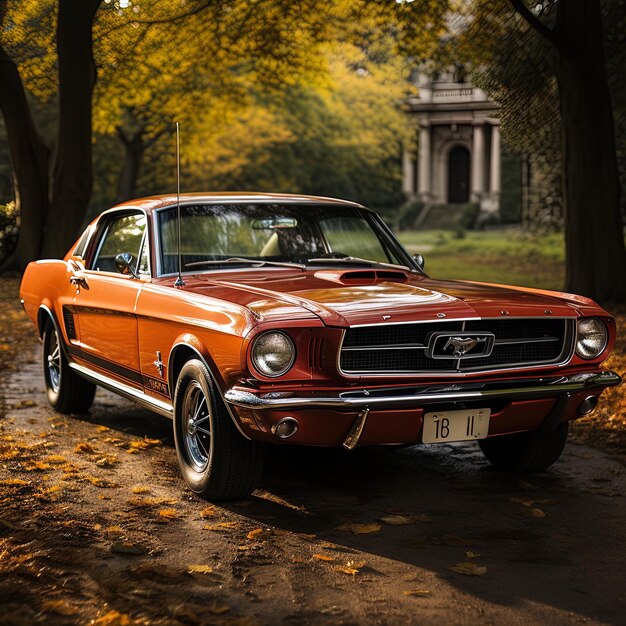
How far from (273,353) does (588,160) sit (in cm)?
935

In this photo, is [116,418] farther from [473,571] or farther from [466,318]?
[473,571]

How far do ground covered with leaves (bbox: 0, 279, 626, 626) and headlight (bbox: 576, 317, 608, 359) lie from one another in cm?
80

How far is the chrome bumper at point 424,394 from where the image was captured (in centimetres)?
511

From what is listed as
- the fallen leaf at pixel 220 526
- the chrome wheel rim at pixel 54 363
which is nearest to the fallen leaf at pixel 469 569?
the fallen leaf at pixel 220 526

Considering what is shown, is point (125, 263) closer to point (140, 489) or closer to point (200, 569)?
point (140, 489)

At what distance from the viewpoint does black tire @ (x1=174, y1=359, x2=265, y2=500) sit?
5.48 metres

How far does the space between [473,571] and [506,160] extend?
42.8m

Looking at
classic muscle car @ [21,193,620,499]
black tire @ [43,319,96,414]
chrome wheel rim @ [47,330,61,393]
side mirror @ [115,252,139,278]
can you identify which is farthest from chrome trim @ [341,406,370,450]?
chrome wheel rim @ [47,330,61,393]

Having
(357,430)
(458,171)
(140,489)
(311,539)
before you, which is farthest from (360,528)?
(458,171)

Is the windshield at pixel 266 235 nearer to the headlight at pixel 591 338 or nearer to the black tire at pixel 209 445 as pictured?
the black tire at pixel 209 445

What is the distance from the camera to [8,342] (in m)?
13.2

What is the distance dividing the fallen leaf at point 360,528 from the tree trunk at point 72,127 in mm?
11834

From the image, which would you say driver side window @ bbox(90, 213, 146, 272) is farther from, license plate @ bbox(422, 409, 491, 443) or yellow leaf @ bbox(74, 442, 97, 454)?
license plate @ bbox(422, 409, 491, 443)

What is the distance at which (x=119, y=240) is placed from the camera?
7656mm
